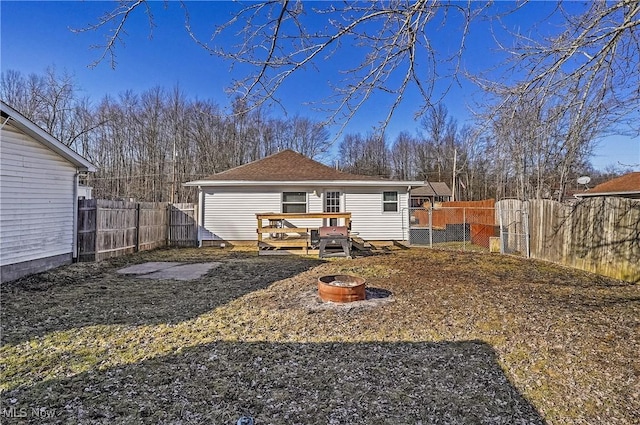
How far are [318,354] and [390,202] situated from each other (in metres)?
10.7

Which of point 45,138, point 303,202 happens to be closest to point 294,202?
point 303,202

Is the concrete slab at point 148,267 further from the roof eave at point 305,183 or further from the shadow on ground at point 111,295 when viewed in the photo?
the roof eave at point 305,183

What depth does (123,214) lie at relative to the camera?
10.7 metres

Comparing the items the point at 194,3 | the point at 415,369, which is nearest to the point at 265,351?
the point at 415,369

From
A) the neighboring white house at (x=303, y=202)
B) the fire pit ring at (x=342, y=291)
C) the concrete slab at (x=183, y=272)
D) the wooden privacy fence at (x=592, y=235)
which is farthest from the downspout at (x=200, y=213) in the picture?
the wooden privacy fence at (x=592, y=235)

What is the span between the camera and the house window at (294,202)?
13648 millimetres

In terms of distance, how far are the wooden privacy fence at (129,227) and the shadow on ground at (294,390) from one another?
733cm

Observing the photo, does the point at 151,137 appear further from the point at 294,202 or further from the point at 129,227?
the point at 294,202

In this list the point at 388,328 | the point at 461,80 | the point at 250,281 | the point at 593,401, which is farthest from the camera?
the point at 250,281

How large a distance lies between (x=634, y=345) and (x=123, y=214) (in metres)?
12.2

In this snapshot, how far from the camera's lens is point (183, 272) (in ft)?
27.1

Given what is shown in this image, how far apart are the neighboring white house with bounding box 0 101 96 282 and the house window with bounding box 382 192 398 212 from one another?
10.3 meters

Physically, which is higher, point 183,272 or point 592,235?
point 592,235

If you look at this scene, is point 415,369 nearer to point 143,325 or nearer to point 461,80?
point 461,80
